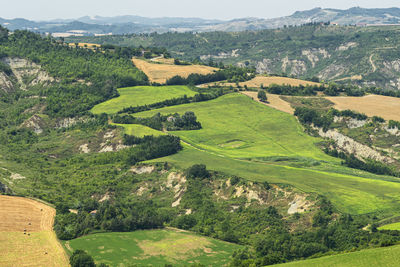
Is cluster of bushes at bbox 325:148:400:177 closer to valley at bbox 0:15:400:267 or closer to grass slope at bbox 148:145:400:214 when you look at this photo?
valley at bbox 0:15:400:267

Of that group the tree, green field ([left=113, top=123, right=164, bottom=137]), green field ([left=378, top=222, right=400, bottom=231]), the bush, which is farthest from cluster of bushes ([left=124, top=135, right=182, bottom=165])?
green field ([left=378, top=222, right=400, bottom=231])

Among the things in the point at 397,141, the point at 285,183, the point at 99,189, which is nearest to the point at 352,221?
the point at 285,183

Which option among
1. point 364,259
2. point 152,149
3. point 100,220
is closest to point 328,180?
point 364,259

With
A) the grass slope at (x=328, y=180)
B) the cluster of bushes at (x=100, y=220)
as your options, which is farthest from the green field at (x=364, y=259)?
the cluster of bushes at (x=100, y=220)

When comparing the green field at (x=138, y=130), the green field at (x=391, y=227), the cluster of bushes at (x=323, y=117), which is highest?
the cluster of bushes at (x=323, y=117)

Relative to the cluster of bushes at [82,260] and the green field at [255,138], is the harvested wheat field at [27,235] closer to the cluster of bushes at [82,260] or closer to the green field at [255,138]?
the cluster of bushes at [82,260]

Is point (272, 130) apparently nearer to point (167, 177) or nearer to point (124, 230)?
point (167, 177)
